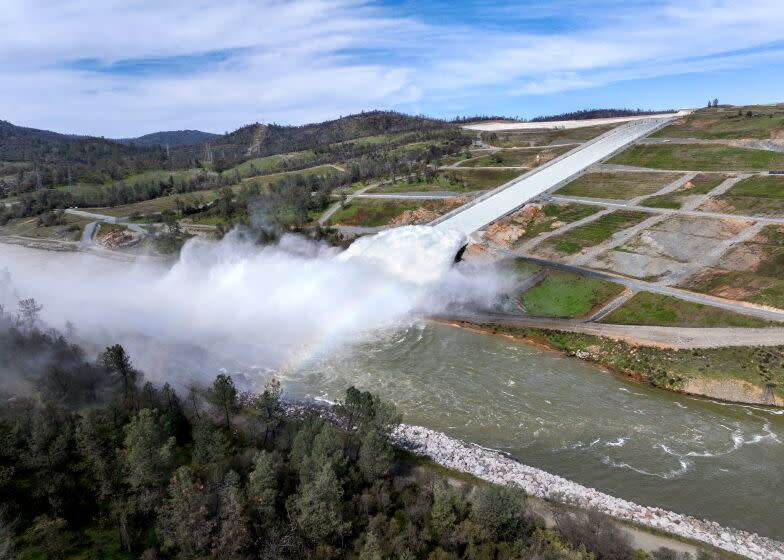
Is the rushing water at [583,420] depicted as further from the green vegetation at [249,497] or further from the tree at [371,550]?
the tree at [371,550]

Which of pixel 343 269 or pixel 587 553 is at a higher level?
pixel 343 269

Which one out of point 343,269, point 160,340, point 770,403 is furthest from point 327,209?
point 770,403

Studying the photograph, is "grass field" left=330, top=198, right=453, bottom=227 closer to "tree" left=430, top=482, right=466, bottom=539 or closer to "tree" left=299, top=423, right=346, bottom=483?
"tree" left=299, top=423, right=346, bottom=483

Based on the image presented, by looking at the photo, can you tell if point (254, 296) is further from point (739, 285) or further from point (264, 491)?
point (739, 285)

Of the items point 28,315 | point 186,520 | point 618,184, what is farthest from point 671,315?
point 28,315

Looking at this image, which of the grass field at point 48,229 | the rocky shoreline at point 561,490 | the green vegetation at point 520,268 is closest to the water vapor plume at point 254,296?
the green vegetation at point 520,268

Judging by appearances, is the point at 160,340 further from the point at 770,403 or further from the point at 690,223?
the point at 690,223

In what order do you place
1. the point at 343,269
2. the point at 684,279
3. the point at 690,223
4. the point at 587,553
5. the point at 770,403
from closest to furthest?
the point at 587,553
the point at 770,403
the point at 684,279
the point at 343,269
the point at 690,223

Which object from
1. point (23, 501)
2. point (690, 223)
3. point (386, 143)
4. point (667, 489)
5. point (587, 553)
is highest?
point (386, 143)
